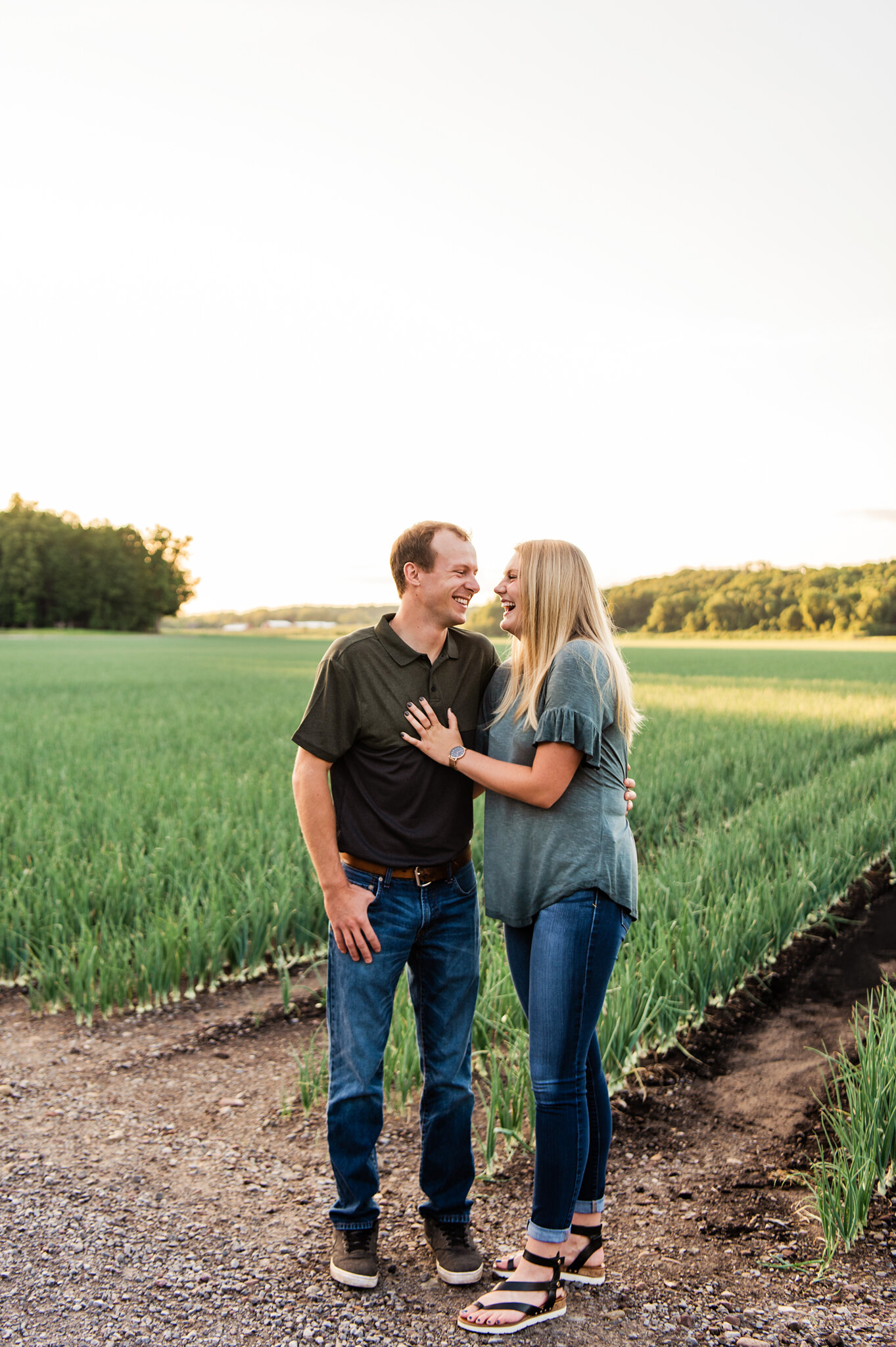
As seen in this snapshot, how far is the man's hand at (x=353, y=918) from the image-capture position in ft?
7.50

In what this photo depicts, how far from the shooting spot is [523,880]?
2.21 metres

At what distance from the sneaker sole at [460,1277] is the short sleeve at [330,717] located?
55.1 inches

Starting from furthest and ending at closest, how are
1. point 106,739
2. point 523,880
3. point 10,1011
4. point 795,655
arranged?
point 795,655 → point 106,739 → point 10,1011 → point 523,880

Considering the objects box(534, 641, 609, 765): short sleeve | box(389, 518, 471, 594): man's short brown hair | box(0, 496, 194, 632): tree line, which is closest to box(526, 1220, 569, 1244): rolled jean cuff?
box(534, 641, 609, 765): short sleeve

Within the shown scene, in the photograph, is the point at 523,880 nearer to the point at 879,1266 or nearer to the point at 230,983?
the point at 879,1266

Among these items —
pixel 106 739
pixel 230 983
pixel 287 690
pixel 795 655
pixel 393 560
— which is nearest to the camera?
pixel 393 560

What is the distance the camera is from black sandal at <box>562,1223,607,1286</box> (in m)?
2.36

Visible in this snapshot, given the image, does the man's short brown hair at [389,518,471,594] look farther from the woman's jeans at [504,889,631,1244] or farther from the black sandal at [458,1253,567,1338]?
the black sandal at [458,1253,567,1338]

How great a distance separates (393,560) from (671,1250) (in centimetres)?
211

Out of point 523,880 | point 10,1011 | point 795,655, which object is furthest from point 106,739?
point 795,655

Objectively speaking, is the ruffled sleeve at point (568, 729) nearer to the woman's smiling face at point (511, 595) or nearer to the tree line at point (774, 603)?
the woman's smiling face at point (511, 595)

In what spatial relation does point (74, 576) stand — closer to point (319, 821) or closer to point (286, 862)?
point (286, 862)

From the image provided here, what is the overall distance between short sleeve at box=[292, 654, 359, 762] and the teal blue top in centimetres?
39

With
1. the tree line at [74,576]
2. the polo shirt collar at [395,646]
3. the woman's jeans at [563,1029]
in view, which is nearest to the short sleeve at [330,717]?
the polo shirt collar at [395,646]
